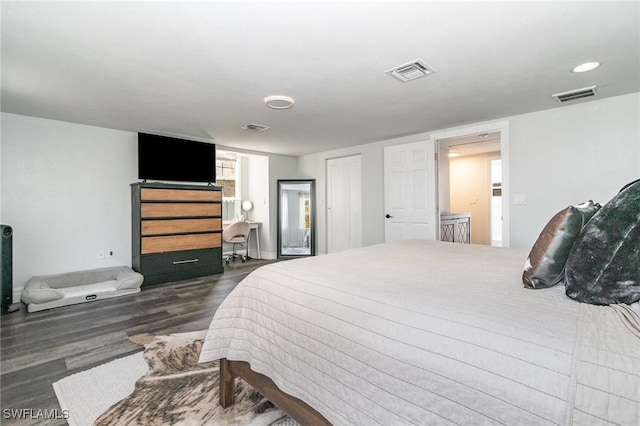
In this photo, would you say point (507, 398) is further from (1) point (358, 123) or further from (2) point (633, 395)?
(1) point (358, 123)

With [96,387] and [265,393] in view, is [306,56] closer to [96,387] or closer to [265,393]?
[265,393]

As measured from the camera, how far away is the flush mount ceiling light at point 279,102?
123 inches

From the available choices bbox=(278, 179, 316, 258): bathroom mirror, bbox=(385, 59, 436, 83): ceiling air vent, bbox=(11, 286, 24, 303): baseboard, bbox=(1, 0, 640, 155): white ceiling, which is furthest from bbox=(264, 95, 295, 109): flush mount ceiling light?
bbox=(11, 286, 24, 303): baseboard

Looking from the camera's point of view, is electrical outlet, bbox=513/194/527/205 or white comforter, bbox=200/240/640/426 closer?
white comforter, bbox=200/240/640/426

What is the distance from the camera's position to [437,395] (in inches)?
33.8

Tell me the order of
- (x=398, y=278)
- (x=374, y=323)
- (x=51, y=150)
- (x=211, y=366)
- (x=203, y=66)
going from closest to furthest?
(x=374, y=323)
(x=398, y=278)
(x=211, y=366)
(x=203, y=66)
(x=51, y=150)

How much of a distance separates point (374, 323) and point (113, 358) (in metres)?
2.21

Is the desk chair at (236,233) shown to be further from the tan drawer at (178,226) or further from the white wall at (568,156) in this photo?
the white wall at (568,156)

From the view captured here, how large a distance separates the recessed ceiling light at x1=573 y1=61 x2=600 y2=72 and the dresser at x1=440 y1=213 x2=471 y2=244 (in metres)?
2.64

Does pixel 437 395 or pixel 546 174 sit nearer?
pixel 437 395

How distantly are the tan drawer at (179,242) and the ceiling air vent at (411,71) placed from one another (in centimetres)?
380

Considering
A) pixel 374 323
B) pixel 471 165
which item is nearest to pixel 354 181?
pixel 471 165

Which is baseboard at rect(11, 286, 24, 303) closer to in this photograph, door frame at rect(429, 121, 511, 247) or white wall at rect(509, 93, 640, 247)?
door frame at rect(429, 121, 511, 247)

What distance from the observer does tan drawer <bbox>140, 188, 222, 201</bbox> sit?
4.31 metres
